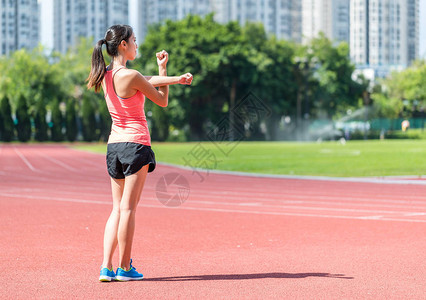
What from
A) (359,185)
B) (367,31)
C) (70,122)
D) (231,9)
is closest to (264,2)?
(231,9)

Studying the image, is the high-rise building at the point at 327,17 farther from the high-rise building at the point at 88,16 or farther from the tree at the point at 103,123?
the tree at the point at 103,123

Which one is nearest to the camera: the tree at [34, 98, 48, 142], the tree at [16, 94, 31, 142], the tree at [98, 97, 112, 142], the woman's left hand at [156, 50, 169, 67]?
the woman's left hand at [156, 50, 169, 67]

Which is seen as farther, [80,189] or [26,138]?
[26,138]

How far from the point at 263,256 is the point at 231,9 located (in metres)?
148

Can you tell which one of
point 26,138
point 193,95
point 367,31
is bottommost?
point 26,138

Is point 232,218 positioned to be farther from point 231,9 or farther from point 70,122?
point 231,9

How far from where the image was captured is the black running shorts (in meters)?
4.55

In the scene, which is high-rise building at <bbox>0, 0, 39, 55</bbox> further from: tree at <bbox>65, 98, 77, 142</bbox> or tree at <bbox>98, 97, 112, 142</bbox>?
tree at <bbox>98, 97, 112, 142</bbox>

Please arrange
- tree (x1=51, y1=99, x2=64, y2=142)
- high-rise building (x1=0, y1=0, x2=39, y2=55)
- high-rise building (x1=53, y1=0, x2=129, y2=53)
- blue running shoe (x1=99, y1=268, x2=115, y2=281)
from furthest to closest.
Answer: high-rise building (x1=53, y1=0, x2=129, y2=53), high-rise building (x1=0, y1=0, x2=39, y2=55), tree (x1=51, y1=99, x2=64, y2=142), blue running shoe (x1=99, y1=268, x2=115, y2=281)

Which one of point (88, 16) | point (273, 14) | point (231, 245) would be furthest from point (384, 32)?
point (231, 245)

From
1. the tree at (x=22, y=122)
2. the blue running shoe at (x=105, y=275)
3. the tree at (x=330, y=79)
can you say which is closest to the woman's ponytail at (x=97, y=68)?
the blue running shoe at (x=105, y=275)

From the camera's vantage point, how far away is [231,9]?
150500 millimetres

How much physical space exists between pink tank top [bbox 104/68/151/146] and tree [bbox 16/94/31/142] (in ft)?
182

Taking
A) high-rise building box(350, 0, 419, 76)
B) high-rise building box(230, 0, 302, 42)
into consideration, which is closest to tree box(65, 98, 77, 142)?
high-rise building box(230, 0, 302, 42)
